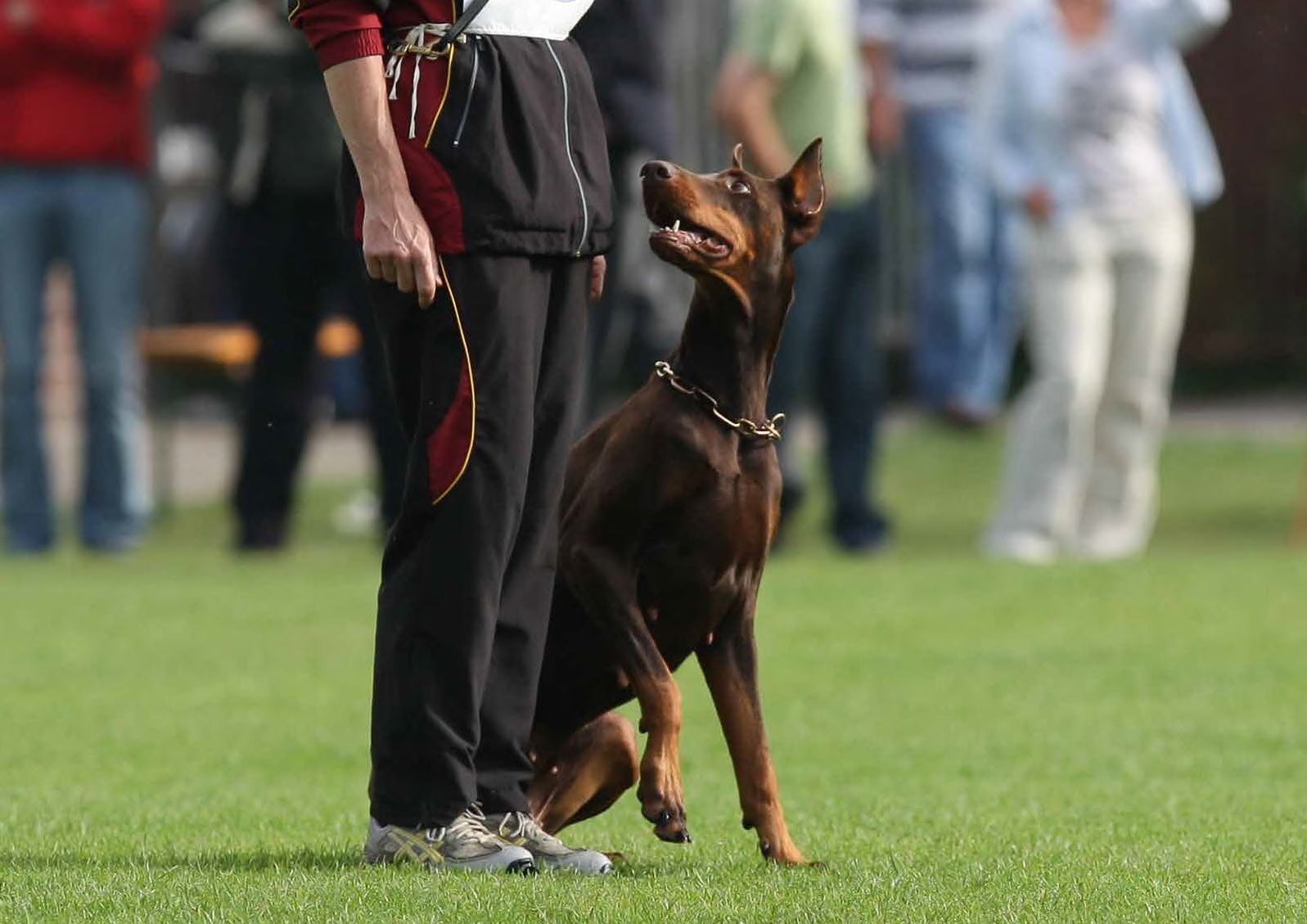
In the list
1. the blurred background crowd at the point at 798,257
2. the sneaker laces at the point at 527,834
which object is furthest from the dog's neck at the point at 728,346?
the blurred background crowd at the point at 798,257

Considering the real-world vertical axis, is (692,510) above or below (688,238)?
below

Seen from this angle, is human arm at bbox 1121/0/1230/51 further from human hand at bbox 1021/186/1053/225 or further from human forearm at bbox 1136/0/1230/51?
human hand at bbox 1021/186/1053/225

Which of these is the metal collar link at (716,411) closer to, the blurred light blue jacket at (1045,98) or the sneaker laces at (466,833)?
the sneaker laces at (466,833)

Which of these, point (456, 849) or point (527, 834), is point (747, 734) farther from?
point (456, 849)

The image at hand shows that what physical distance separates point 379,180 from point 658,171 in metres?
0.49

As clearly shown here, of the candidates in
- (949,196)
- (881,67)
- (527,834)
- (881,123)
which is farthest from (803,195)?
(949,196)

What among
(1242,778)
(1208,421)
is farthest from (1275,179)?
(1242,778)

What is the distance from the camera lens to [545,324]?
501 cm

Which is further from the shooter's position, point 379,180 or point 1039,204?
point 1039,204

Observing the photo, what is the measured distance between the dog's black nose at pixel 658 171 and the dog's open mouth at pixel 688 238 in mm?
79

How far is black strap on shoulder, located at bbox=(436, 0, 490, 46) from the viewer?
15.5 ft

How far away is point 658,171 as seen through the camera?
4820 mm

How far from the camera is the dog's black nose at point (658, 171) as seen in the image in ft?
15.8

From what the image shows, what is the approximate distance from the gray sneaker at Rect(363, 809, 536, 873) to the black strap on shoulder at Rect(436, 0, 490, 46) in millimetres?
1358
